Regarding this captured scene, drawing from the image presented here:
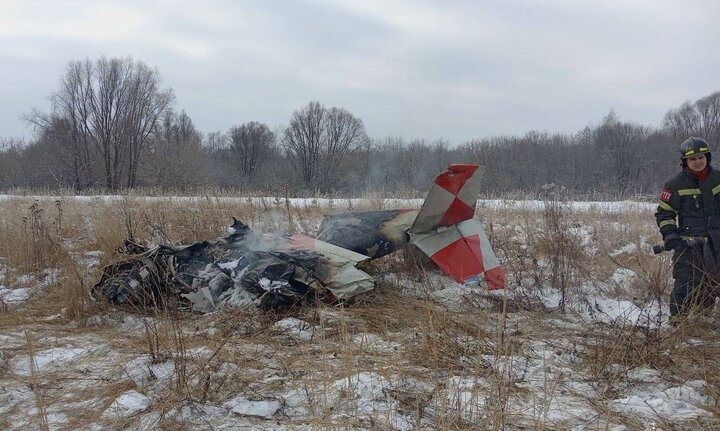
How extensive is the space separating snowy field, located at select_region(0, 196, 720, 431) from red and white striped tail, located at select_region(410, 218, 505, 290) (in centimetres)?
22

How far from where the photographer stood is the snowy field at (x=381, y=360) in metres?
2.25

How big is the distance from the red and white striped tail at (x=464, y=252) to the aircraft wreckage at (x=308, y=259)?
11mm

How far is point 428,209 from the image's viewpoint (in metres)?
5.00

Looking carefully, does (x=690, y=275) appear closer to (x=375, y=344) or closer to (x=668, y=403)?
(x=668, y=403)

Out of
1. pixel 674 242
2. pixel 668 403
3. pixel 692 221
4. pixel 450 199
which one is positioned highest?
pixel 450 199

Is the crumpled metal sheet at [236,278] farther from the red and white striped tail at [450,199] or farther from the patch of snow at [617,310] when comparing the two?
the patch of snow at [617,310]

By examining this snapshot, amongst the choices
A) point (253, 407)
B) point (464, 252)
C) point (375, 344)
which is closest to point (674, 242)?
point (464, 252)

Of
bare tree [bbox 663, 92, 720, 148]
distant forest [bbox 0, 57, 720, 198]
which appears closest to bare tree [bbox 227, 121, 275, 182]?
distant forest [bbox 0, 57, 720, 198]

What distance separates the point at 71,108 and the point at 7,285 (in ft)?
150

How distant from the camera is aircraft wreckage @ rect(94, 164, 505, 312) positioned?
4203 millimetres

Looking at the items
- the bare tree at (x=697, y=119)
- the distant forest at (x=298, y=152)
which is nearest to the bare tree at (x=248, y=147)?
the distant forest at (x=298, y=152)

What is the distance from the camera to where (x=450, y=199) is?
5047 mm

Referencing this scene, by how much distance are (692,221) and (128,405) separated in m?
4.71

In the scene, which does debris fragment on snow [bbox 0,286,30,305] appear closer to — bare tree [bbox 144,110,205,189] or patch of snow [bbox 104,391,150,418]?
patch of snow [bbox 104,391,150,418]
